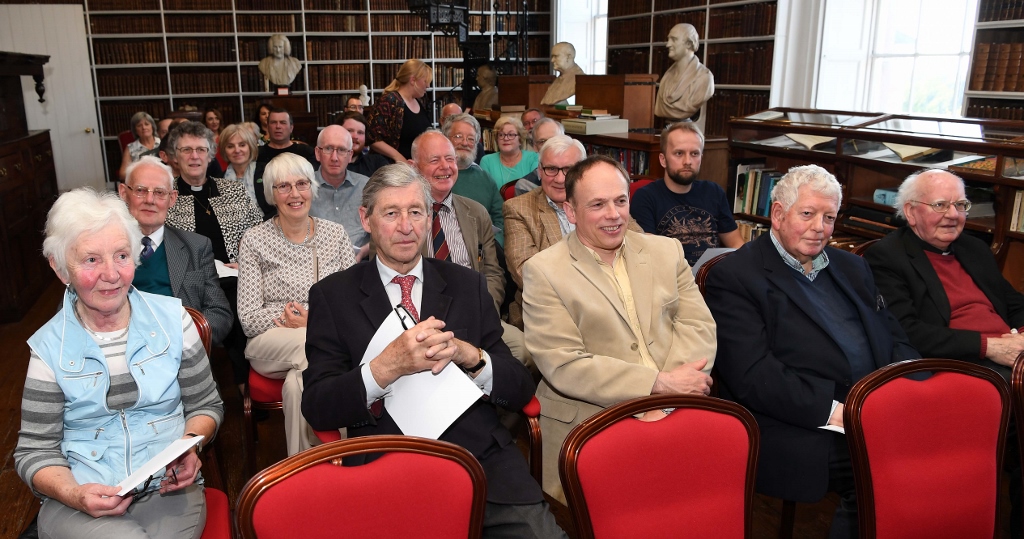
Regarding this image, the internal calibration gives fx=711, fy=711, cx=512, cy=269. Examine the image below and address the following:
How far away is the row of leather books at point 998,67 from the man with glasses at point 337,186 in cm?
394

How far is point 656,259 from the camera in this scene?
87.1 inches

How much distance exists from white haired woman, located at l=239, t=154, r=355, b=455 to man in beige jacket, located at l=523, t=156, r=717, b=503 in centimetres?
89

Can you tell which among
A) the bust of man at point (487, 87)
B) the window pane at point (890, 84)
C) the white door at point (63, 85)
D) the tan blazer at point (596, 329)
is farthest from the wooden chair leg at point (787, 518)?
the white door at point (63, 85)

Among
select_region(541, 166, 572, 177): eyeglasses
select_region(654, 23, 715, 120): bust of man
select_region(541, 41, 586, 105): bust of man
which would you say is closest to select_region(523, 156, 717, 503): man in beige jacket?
select_region(541, 166, 572, 177): eyeglasses

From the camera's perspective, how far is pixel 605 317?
6.86 ft

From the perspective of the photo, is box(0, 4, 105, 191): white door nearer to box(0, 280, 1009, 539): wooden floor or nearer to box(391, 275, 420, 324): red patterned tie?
box(0, 280, 1009, 539): wooden floor

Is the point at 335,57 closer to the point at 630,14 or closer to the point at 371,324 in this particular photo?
the point at 630,14

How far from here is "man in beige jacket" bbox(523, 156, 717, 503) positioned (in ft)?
6.66

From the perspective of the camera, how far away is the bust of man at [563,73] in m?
6.78

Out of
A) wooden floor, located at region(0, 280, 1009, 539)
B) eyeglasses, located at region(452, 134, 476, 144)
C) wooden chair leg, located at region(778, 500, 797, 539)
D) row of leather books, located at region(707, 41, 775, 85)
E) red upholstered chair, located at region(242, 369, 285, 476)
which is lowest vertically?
wooden floor, located at region(0, 280, 1009, 539)

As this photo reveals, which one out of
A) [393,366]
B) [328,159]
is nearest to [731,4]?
[328,159]

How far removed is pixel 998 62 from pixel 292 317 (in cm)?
449

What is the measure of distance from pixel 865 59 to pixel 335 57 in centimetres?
657

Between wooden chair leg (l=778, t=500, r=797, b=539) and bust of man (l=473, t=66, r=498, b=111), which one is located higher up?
bust of man (l=473, t=66, r=498, b=111)
